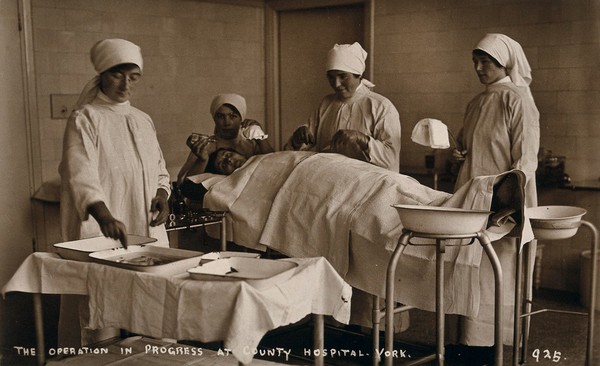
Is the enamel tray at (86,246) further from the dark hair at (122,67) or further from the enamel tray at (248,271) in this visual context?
the dark hair at (122,67)

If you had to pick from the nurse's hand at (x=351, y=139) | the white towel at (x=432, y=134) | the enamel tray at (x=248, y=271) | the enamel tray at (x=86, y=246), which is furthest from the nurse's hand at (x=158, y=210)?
the white towel at (x=432, y=134)

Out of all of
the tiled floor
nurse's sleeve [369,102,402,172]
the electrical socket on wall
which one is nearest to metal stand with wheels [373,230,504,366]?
the tiled floor

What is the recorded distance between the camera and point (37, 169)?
5.40m

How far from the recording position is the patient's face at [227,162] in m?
4.59

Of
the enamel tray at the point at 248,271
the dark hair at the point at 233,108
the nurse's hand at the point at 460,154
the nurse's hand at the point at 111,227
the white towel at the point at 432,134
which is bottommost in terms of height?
the enamel tray at the point at 248,271

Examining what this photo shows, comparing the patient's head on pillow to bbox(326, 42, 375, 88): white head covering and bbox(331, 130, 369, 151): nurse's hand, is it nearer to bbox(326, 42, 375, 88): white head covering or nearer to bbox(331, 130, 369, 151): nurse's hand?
bbox(331, 130, 369, 151): nurse's hand

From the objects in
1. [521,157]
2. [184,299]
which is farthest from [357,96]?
[184,299]

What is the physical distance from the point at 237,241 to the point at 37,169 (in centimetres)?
211

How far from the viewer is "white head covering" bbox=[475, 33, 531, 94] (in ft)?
13.3

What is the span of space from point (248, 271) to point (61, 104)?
3690 millimetres

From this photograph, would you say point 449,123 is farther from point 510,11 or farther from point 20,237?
point 20,237

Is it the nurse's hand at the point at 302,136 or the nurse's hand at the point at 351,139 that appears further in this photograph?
the nurse's hand at the point at 302,136

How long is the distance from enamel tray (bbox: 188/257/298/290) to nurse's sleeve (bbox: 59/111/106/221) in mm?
751

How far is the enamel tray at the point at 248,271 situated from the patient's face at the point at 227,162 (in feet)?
7.14
